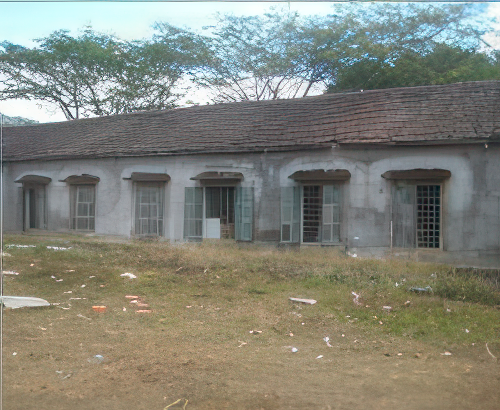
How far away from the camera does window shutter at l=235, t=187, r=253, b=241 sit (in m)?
3.94

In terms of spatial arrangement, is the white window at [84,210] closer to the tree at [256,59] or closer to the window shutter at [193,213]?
the window shutter at [193,213]

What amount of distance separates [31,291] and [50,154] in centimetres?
135

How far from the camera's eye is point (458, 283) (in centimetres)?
342

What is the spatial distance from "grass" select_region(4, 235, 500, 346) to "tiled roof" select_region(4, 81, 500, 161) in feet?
2.94

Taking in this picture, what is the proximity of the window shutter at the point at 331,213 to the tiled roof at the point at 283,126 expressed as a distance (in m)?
0.43

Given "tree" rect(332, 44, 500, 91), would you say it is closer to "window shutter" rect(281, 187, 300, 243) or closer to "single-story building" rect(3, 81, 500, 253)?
"single-story building" rect(3, 81, 500, 253)

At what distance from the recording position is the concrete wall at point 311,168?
11.6 ft

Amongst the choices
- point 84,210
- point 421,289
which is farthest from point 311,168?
point 84,210

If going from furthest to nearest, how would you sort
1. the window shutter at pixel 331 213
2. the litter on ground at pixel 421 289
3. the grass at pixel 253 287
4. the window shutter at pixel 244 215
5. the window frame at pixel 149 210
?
1. the window frame at pixel 149 210
2. the window shutter at pixel 244 215
3. the window shutter at pixel 331 213
4. the litter on ground at pixel 421 289
5. the grass at pixel 253 287

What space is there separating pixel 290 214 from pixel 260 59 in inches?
55.0

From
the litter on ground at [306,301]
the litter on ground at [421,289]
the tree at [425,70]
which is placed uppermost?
the tree at [425,70]

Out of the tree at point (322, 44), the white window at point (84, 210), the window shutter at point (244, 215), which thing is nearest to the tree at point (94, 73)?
the tree at point (322, 44)

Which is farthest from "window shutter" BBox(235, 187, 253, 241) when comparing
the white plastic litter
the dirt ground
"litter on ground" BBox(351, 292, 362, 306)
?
the white plastic litter

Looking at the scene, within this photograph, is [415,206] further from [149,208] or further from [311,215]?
[149,208]
